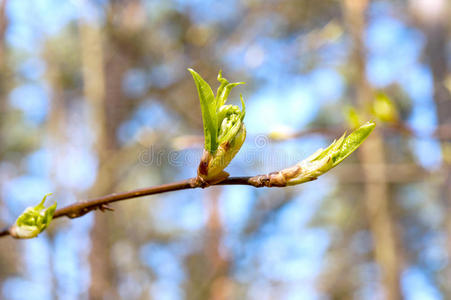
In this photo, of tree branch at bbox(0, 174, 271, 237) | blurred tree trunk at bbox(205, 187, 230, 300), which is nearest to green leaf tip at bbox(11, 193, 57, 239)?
tree branch at bbox(0, 174, 271, 237)

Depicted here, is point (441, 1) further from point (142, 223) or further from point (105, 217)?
point (142, 223)

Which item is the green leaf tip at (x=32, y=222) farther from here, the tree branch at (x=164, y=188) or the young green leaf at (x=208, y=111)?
the young green leaf at (x=208, y=111)

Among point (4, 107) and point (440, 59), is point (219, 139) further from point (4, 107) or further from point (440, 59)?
point (4, 107)

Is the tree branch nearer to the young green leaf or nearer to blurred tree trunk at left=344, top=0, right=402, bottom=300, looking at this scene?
the young green leaf

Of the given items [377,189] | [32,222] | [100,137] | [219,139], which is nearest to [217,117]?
[219,139]

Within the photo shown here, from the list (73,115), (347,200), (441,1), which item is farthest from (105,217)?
(347,200)

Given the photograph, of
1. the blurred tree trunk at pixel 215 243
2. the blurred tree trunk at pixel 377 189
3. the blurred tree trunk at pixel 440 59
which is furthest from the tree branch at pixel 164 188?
the blurred tree trunk at pixel 215 243

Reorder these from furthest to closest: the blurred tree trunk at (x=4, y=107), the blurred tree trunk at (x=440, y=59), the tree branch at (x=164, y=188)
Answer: the blurred tree trunk at (x=4, y=107) < the blurred tree trunk at (x=440, y=59) < the tree branch at (x=164, y=188)
